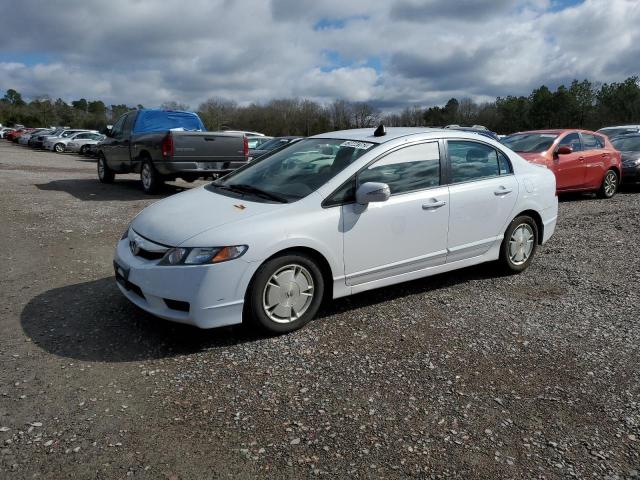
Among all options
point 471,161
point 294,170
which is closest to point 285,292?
point 294,170

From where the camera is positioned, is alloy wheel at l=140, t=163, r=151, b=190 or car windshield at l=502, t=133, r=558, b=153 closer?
car windshield at l=502, t=133, r=558, b=153

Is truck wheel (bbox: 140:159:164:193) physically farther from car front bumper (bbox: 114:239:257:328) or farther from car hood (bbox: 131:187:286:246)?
car front bumper (bbox: 114:239:257:328)

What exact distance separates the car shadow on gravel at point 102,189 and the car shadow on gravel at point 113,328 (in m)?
6.73

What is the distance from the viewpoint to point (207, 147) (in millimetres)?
10984

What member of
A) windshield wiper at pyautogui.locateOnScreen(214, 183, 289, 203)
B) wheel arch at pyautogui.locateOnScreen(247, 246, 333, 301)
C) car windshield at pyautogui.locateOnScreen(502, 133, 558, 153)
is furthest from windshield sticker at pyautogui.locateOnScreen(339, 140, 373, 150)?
car windshield at pyautogui.locateOnScreen(502, 133, 558, 153)

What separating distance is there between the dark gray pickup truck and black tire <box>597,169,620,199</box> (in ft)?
26.5

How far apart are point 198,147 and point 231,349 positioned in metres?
7.79

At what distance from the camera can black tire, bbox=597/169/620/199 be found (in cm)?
1174

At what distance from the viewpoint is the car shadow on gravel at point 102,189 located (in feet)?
37.6

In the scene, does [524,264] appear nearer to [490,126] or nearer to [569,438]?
[569,438]

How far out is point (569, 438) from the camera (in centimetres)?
287

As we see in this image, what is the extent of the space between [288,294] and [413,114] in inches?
3056

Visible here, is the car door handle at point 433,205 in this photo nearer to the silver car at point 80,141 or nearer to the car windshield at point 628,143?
the car windshield at point 628,143

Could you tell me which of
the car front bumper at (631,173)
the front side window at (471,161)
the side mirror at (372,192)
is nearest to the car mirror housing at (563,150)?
the car front bumper at (631,173)
